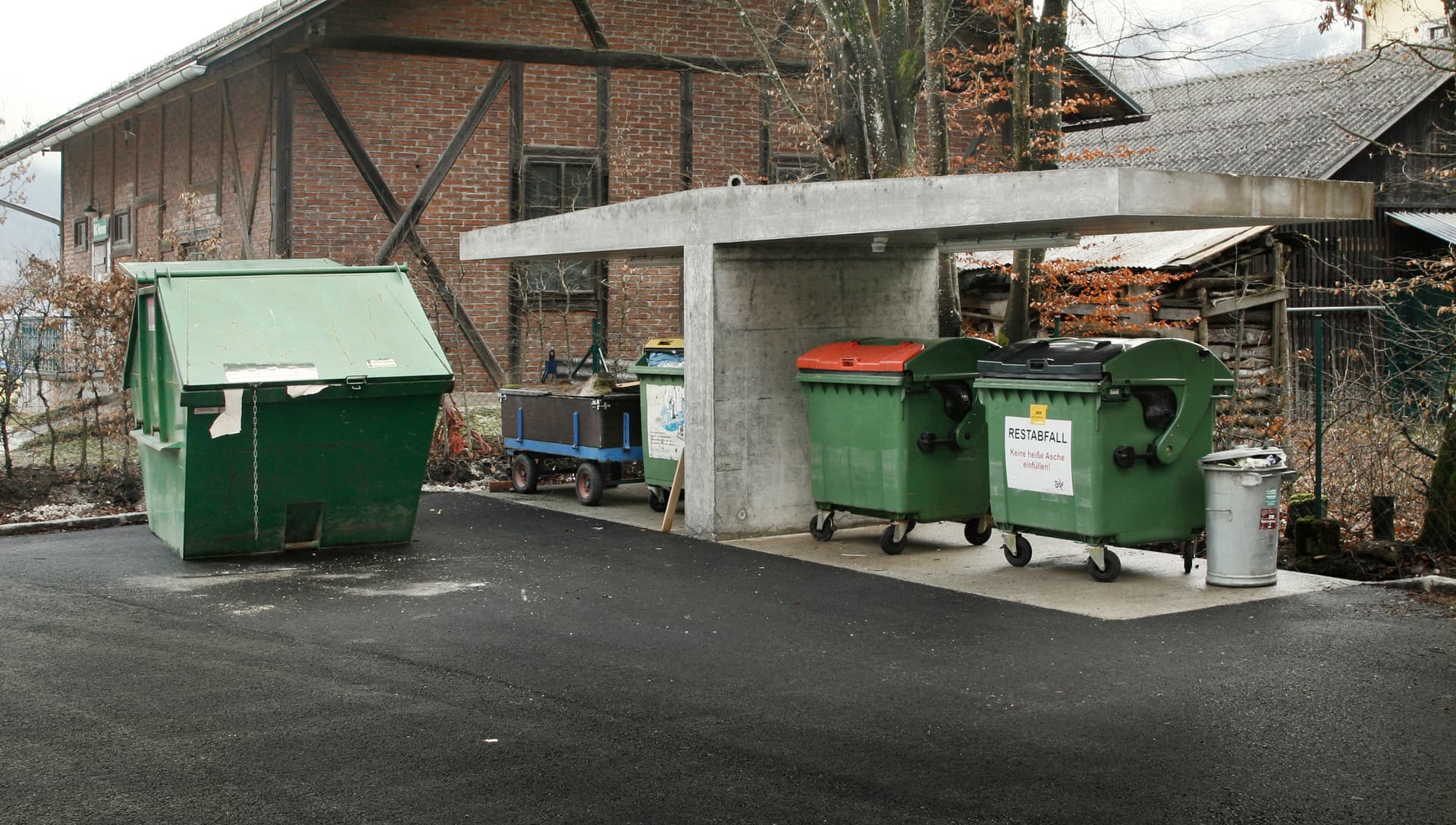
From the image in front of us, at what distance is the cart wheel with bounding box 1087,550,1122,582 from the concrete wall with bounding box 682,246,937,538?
8.97ft

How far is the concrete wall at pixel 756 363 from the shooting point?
421 inches

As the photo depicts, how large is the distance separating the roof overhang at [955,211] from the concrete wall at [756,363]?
246mm

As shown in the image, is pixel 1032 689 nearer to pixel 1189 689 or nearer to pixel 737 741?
pixel 1189 689

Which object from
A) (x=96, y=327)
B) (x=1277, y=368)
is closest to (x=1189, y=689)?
(x=96, y=327)

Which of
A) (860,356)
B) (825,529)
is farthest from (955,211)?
(825,529)

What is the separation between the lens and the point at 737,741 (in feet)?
18.1

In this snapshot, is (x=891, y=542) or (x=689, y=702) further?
(x=891, y=542)

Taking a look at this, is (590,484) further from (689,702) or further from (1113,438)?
(689,702)

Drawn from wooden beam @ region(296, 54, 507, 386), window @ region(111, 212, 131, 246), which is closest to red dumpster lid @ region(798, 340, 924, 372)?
wooden beam @ region(296, 54, 507, 386)

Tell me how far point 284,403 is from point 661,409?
11.1ft

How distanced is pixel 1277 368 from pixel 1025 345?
875cm

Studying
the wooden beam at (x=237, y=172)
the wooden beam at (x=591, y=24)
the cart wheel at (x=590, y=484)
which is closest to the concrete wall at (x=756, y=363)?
the cart wheel at (x=590, y=484)

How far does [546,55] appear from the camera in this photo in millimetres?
18062

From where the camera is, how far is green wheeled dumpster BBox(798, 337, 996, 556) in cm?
980
